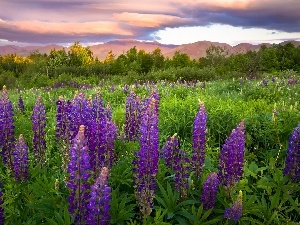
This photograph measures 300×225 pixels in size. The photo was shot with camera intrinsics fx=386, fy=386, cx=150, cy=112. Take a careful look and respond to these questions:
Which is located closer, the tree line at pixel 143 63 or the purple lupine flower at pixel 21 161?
the purple lupine flower at pixel 21 161

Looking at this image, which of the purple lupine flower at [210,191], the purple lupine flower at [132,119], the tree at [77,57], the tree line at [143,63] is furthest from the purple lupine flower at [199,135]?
the tree at [77,57]

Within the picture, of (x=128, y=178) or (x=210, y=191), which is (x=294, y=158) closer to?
(x=210, y=191)

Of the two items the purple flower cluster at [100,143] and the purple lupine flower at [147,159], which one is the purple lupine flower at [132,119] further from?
the purple lupine flower at [147,159]

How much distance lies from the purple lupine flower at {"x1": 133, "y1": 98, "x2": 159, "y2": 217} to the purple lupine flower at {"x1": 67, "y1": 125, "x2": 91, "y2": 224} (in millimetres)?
565

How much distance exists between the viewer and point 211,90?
13.4m

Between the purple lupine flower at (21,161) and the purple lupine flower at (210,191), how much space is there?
164cm

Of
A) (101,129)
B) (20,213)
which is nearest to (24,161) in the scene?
(20,213)

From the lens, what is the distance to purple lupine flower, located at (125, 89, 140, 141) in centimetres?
466

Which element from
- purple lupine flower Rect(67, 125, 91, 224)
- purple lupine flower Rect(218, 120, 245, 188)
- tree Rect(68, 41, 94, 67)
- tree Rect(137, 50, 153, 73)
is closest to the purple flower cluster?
purple lupine flower Rect(67, 125, 91, 224)

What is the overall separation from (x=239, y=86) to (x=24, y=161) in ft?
38.0

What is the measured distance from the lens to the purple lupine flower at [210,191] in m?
3.33

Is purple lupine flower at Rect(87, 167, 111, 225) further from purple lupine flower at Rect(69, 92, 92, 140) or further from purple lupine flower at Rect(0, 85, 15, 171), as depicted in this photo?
purple lupine flower at Rect(0, 85, 15, 171)

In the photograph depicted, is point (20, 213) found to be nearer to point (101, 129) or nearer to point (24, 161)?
point (24, 161)

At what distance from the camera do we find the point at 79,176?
2615mm
